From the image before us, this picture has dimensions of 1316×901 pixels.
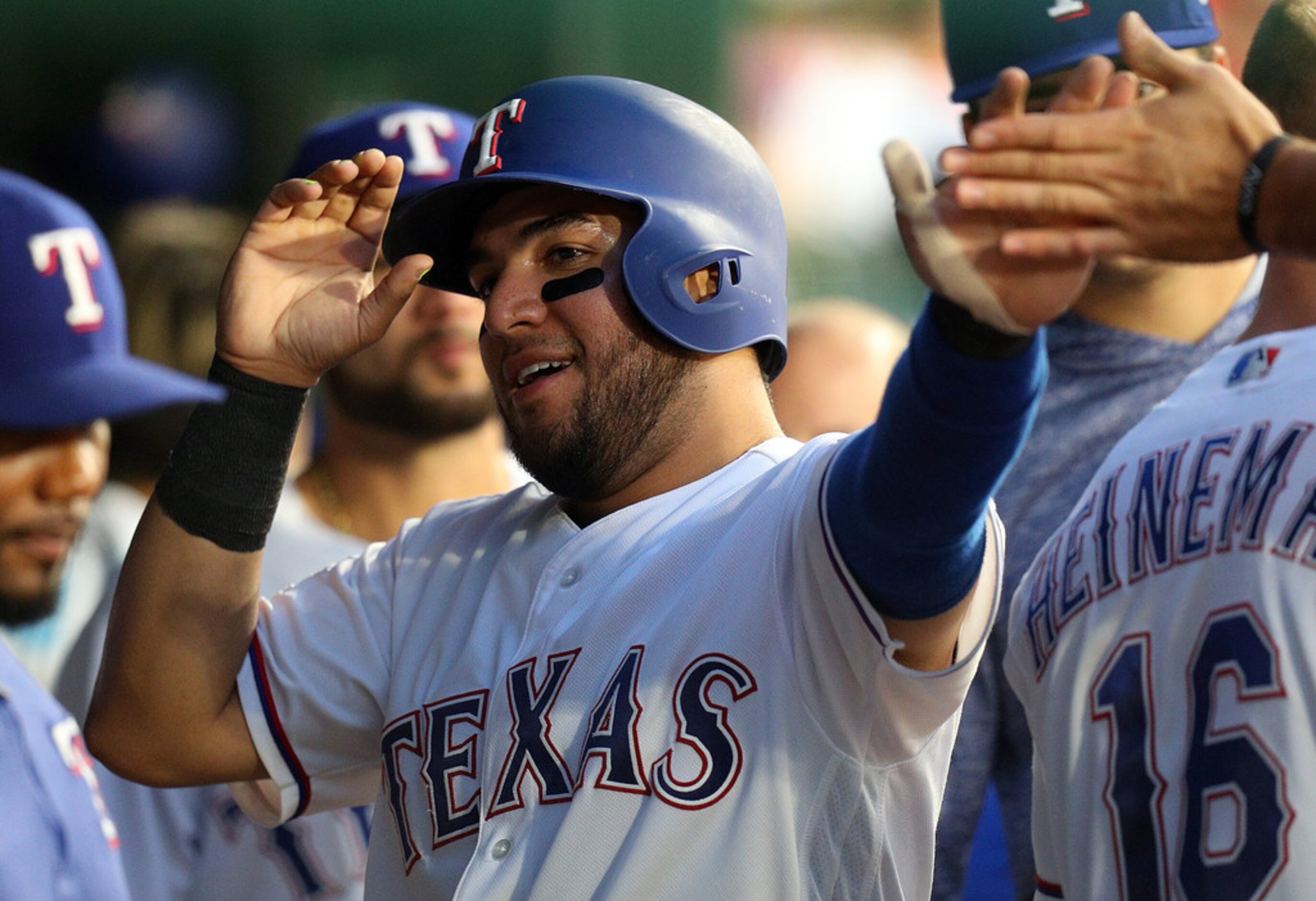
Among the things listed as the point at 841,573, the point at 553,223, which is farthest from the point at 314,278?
the point at 841,573

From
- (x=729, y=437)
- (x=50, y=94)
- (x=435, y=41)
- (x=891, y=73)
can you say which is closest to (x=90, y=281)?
(x=729, y=437)

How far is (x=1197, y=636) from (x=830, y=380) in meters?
2.74

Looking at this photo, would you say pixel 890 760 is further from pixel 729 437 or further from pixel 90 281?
pixel 90 281

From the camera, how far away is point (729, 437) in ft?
9.06

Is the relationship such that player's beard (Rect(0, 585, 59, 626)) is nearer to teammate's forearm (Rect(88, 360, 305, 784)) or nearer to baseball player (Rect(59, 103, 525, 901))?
baseball player (Rect(59, 103, 525, 901))

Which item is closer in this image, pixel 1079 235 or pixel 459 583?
pixel 1079 235

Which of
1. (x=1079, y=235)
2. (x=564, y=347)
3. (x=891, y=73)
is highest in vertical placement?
(x=1079, y=235)

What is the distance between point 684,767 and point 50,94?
778 cm

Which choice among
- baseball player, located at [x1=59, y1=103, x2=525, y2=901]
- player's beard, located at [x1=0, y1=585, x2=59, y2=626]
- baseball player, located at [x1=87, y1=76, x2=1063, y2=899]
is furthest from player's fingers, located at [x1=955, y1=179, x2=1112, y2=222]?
player's beard, located at [x1=0, y1=585, x2=59, y2=626]

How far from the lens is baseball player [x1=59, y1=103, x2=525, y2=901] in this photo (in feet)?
12.3

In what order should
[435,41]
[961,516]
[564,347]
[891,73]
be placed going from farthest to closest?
1. [891,73]
2. [435,41]
3. [564,347]
4. [961,516]

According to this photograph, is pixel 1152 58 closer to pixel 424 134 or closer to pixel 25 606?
pixel 424 134

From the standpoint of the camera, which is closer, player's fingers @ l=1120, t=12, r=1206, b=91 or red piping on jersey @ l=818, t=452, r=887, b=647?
player's fingers @ l=1120, t=12, r=1206, b=91

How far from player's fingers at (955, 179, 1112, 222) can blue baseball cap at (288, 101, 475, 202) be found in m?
2.48
